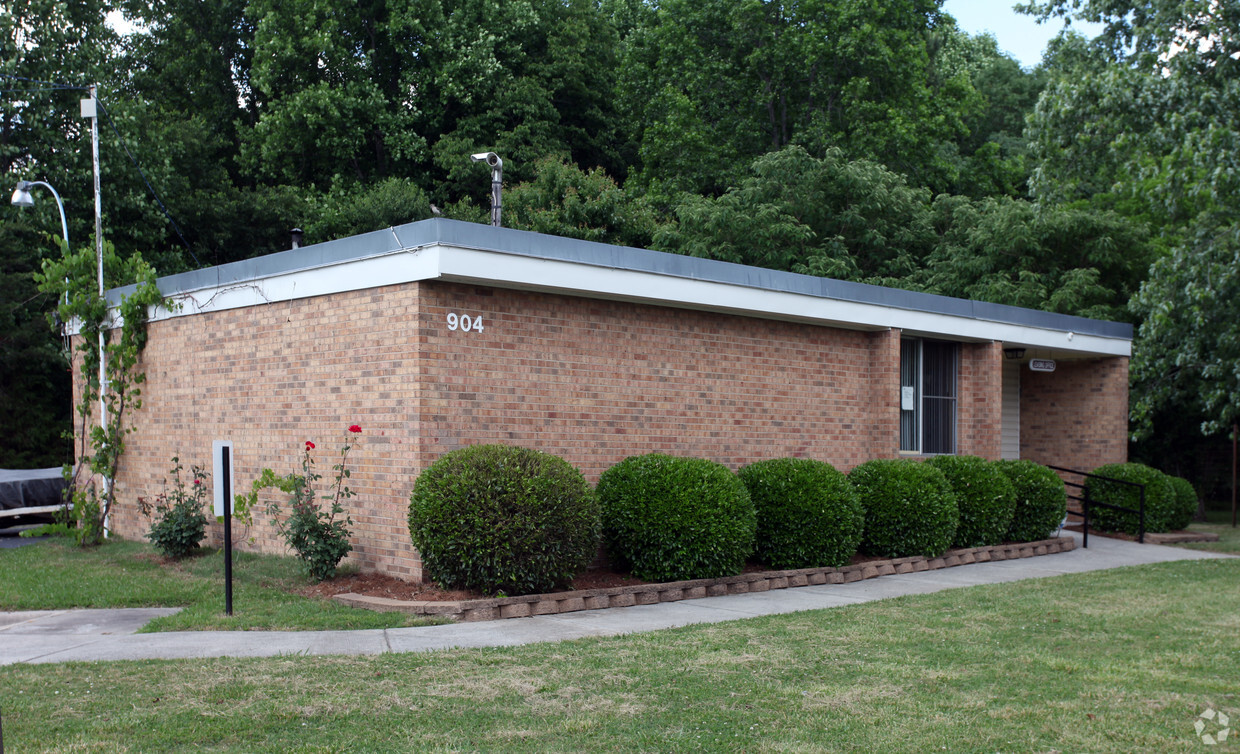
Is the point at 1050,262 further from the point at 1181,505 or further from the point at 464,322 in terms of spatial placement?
the point at 464,322

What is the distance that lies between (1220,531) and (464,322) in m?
15.9

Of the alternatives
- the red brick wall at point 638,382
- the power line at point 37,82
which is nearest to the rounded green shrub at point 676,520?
the red brick wall at point 638,382

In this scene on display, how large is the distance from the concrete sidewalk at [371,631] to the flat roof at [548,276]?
338cm

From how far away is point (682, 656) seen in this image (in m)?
7.52

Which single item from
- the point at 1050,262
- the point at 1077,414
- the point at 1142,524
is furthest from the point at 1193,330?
the point at 1050,262

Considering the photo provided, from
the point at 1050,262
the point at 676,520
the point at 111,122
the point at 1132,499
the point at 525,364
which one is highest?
the point at 111,122

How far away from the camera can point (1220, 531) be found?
63.8 feet

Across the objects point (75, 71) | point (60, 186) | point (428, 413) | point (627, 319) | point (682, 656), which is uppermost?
point (75, 71)

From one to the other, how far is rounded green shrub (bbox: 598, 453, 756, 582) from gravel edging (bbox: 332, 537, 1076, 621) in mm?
235

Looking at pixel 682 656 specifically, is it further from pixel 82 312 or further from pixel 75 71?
pixel 75 71

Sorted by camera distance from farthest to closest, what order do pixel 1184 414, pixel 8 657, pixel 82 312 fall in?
pixel 1184 414
pixel 82 312
pixel 8 657

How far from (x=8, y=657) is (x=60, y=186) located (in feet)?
67.7

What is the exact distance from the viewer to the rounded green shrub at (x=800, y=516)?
11.9 m

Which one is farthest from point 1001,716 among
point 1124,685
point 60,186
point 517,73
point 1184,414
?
point 517,73
